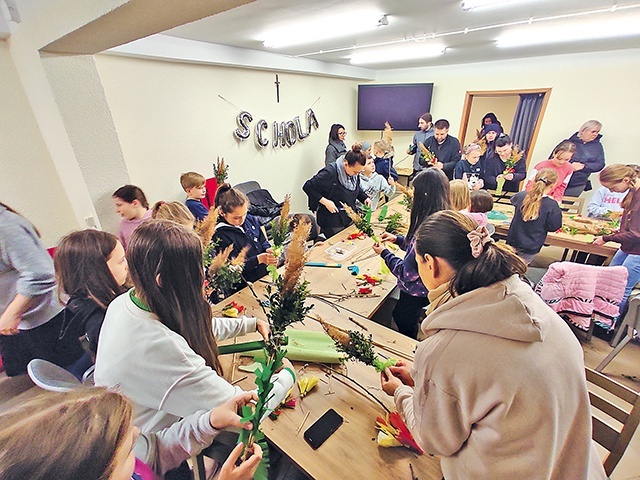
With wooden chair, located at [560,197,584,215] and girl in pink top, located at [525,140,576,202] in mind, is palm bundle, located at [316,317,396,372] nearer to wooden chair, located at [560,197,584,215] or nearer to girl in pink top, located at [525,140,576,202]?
girl in pink top, located at [525,140,576,202]

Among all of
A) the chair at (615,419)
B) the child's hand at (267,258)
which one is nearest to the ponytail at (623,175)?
the chair at (615,419)

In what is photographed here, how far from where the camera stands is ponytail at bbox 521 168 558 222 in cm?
240

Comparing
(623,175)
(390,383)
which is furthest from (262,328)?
(623,175)

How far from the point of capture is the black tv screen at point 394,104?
5.64m

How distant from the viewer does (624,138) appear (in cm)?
437

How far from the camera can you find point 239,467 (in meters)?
0.79

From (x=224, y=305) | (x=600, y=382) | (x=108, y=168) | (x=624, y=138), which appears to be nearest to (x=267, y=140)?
(x=108, y=168)

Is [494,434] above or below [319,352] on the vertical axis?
above

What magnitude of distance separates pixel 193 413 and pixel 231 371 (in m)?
0.41

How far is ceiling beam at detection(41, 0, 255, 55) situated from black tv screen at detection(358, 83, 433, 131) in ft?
16.7

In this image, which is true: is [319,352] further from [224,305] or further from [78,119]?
[78,119]

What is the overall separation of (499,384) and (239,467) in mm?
763

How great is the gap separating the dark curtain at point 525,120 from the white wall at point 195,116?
4.16 metres

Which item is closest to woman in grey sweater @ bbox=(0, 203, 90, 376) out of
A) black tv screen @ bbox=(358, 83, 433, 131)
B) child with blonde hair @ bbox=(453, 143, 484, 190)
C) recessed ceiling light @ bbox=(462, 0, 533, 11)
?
recessed ceiling light @ bbox=(462, 0, 533, 11)
